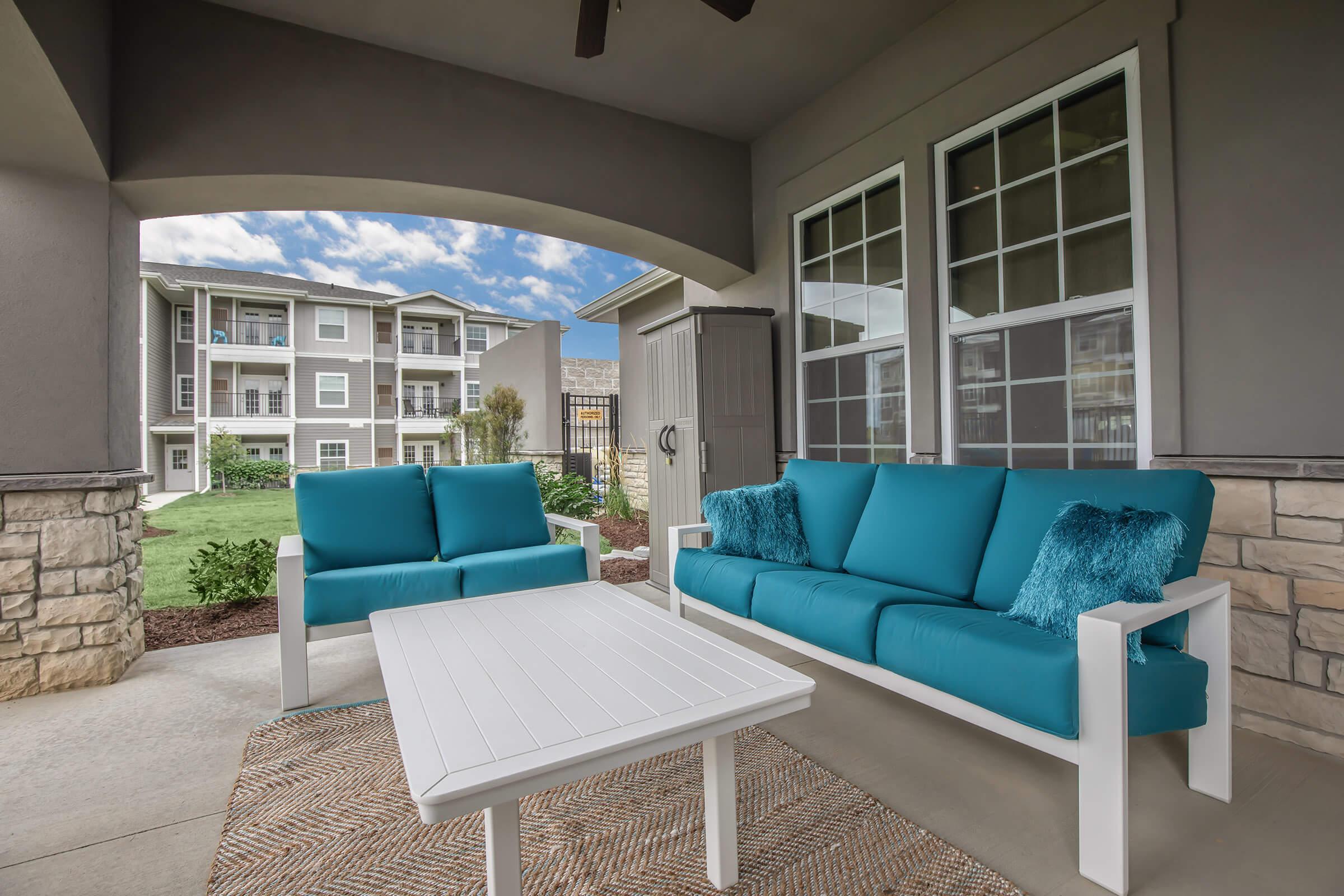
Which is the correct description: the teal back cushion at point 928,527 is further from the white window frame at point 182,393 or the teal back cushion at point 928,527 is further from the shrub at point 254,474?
the white window frame at point 182,393

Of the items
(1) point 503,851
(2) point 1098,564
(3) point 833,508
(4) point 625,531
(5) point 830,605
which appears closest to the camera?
(1) point 503,851

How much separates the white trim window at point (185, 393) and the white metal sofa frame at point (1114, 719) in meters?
17.7

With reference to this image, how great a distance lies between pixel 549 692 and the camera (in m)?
1.50

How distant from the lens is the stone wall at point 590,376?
40.9ft

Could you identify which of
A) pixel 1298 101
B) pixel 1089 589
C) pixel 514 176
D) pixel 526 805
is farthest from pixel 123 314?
pixel 1298 101

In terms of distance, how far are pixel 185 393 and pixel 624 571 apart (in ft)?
49.3

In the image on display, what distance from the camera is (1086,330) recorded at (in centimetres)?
271

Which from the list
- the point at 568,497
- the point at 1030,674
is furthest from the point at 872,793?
the point at 568,497

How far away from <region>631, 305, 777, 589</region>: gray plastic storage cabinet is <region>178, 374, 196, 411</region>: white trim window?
15.1 m

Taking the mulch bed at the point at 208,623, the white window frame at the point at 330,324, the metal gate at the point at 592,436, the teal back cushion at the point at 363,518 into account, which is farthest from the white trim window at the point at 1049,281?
the white window frame at the point at 330,324

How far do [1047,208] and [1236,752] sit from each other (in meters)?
2.27

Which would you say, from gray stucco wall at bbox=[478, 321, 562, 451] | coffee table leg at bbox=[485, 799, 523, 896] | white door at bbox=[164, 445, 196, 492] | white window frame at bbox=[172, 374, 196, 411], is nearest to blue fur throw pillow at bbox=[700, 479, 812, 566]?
coffee table leg at bbox=[485, 799, 523, 896]

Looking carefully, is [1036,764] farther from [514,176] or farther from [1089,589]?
[514,176]

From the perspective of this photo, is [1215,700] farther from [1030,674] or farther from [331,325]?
[331,325]
